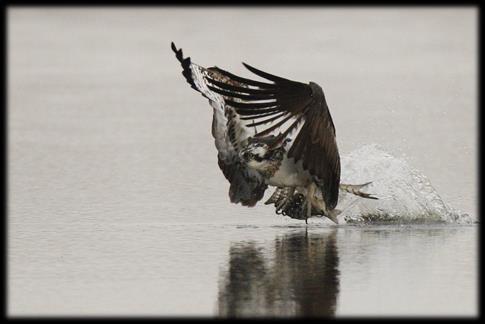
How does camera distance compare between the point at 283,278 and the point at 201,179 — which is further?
the point at 201,179

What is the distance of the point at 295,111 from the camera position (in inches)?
476

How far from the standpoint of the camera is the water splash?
529 inches

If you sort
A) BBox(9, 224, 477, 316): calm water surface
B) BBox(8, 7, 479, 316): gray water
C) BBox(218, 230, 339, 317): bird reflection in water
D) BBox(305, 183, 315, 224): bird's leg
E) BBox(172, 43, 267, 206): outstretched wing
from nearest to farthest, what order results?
BBox(218, 230, 339, 317): bird reflection in water → BBox(9, 224, 477, 316): calm water surface → BBox(8, 7, 479, 316): gray water → BBox(172, 43, 267, 206): outstretched wing → BBox(305, 183, 315, 224): bird's leg

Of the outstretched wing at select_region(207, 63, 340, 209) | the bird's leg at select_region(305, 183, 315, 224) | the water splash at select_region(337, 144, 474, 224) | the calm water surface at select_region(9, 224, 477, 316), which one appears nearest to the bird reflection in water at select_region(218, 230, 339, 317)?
the calm water surface at select_region(9, 224, 477, 316)

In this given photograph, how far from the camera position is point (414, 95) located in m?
23.0

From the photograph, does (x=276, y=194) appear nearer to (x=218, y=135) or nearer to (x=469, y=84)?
(x=218, y=135)

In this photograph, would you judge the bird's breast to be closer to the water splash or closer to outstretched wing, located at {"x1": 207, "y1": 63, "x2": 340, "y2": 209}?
outstretched wing, located at {"x1": 207, "y1": 63, "x2": 340, "y2": 209}

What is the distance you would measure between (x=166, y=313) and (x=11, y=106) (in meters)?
14.1

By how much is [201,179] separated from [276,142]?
3.97 m

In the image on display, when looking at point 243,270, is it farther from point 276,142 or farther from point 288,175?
point 288,175

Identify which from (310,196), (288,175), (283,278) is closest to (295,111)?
(288,175)

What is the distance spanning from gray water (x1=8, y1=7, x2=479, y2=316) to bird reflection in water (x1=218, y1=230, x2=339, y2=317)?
0.02m

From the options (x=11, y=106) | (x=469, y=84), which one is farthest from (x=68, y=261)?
(x=469, y=84)

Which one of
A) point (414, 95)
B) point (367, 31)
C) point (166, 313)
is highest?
point (367, 31)
